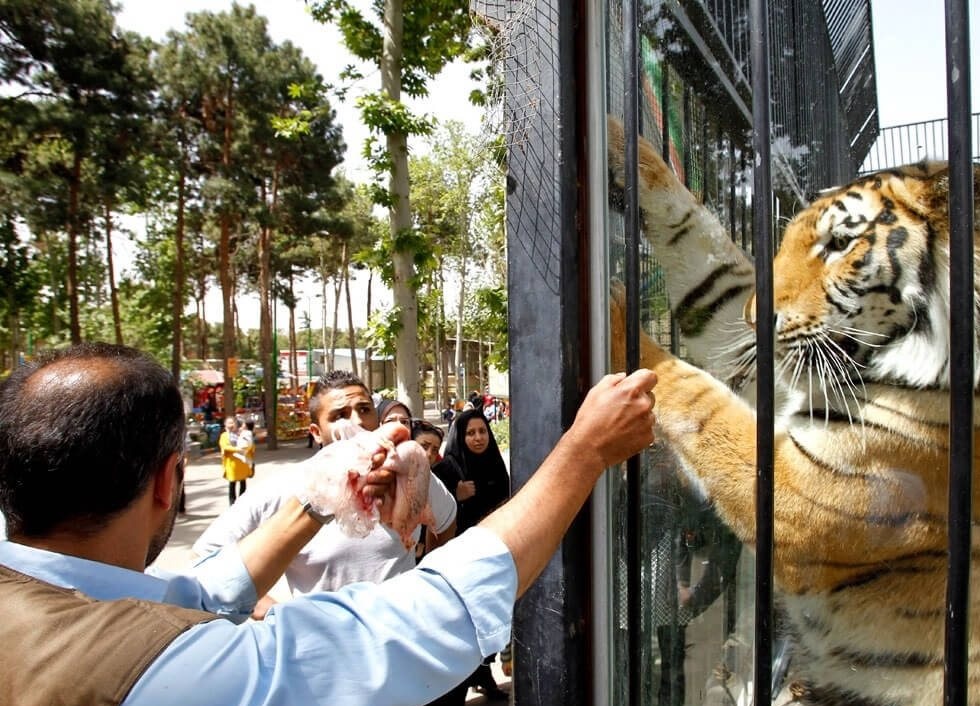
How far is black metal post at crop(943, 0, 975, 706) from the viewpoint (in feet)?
2.81

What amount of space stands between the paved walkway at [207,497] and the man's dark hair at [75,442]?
1279 mm

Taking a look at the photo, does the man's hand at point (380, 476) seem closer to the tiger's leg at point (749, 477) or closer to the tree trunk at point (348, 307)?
the tiger's leg at point (749, 477)

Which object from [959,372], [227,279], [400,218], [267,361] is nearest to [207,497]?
[400,218]

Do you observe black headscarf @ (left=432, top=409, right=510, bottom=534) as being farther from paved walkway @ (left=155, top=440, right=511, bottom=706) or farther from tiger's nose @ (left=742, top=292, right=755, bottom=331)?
tiger's nose @ (left=742, top=292, right=755, bottom=331)

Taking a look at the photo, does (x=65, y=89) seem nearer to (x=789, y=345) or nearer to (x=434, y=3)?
(x=434, y=3)

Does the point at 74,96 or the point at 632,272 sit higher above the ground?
the point at 74,96

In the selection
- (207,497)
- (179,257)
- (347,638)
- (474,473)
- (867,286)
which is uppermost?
(179,257)

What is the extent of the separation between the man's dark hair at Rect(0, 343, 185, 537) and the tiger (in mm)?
837

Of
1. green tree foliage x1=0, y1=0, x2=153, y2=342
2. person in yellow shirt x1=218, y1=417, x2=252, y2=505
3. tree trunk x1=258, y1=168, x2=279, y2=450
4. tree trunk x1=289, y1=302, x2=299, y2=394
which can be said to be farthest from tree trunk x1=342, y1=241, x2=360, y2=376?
person in yellow shirt x1=218, y1=417, x2=252, y2=505

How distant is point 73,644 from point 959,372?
3.67 feet

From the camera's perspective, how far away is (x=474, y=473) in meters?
4.07

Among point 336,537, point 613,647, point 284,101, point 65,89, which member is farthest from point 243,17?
point 613,647

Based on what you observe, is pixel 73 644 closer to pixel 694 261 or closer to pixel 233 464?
pixel 694 261

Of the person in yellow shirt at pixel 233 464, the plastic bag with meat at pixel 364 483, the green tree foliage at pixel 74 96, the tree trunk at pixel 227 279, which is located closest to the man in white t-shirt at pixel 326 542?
the plastic bag with meat at pixel 364 483
